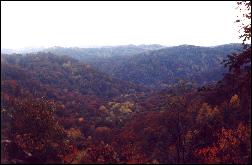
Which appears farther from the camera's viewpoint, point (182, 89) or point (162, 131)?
point (162, 131)

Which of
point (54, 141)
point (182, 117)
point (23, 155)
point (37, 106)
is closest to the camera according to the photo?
point (23, 155)

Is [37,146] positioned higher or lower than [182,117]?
higher

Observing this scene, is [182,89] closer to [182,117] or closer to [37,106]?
[182,117]

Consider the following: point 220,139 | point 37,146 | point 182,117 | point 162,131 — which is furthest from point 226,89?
point 37,146

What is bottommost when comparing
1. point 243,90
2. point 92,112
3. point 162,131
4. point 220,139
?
point 92,112

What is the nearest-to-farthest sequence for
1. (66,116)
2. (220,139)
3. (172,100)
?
(220,139), (172,100), (66,116)

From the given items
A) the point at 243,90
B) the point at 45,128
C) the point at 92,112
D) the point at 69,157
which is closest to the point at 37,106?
the point at 45,128

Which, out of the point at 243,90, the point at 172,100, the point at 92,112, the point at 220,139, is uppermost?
the point at 243,90

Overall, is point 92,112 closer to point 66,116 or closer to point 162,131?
point 66,116

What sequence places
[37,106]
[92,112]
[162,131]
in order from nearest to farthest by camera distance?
[37,106] < [162,131] < [92,112]
